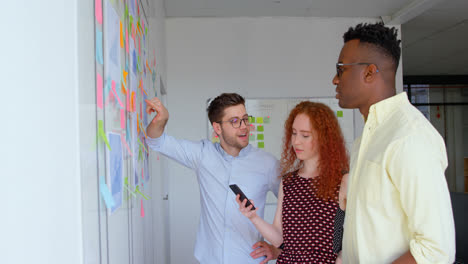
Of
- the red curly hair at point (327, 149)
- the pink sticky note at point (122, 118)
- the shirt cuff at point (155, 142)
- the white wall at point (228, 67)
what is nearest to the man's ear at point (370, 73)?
the red curly hair at point (327, 149)

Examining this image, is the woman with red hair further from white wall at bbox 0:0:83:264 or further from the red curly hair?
white wall at bbox 0:0:83:264

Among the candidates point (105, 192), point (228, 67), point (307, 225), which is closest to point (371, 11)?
point (228, 67)

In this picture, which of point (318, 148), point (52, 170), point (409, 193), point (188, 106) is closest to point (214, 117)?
point (318, 148)

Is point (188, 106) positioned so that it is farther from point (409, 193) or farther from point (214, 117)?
point (409, 193)

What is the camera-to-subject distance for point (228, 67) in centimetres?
418

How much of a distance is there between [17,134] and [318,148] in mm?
1523

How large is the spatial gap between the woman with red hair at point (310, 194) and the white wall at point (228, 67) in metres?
2.38

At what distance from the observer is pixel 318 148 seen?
177 cm

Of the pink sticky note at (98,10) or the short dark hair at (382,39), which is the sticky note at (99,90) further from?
the short dark hair at (382,39)

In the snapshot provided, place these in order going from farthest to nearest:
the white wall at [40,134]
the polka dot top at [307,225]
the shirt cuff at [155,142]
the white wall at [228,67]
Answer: the white wall at [228,67] → the shirt cuff at [155,142] → the polka dot top at [307,225] → the white wall at [40,134]

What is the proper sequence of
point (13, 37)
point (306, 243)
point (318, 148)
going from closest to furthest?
point (13, 37)
point (306, 243)
point (318, 148)

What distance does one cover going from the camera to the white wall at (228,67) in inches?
161

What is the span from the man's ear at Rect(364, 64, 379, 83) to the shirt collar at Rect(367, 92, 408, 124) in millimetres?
94

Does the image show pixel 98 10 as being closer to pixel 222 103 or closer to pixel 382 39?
pixel 382 39
